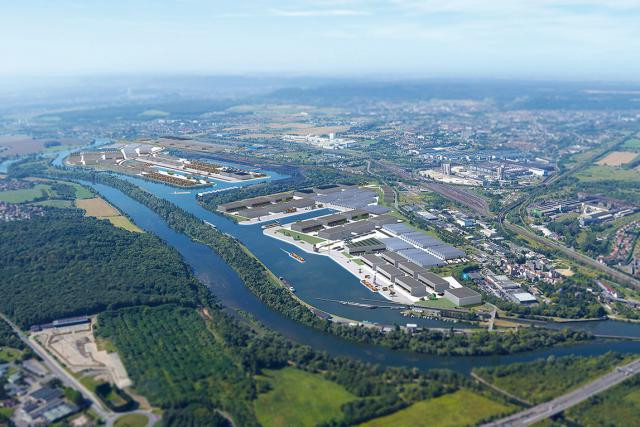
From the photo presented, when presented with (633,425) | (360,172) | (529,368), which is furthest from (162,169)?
(633,425)

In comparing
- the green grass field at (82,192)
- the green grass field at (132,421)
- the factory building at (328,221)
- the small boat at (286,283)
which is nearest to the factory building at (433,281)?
the small boat at (286,283)

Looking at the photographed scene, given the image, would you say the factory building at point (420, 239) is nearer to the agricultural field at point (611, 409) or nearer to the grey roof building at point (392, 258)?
the grey roof building at point (392, 258)

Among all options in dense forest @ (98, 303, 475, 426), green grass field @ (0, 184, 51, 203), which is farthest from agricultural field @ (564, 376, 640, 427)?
green grass field @ (0, 184, 51, 203)

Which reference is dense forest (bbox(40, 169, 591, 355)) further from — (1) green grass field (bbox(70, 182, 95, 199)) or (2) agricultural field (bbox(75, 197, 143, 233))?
(1) green grass field (bbox(70, 182, 95, 199))

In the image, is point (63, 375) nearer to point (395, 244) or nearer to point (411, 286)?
point (411, 286)

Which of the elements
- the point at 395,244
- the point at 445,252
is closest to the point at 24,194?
the point at 395,244

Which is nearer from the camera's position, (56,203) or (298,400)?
(298,400)

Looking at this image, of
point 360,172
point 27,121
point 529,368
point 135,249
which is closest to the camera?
point 529,368

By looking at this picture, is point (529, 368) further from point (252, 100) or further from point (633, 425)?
point (252, 100)
